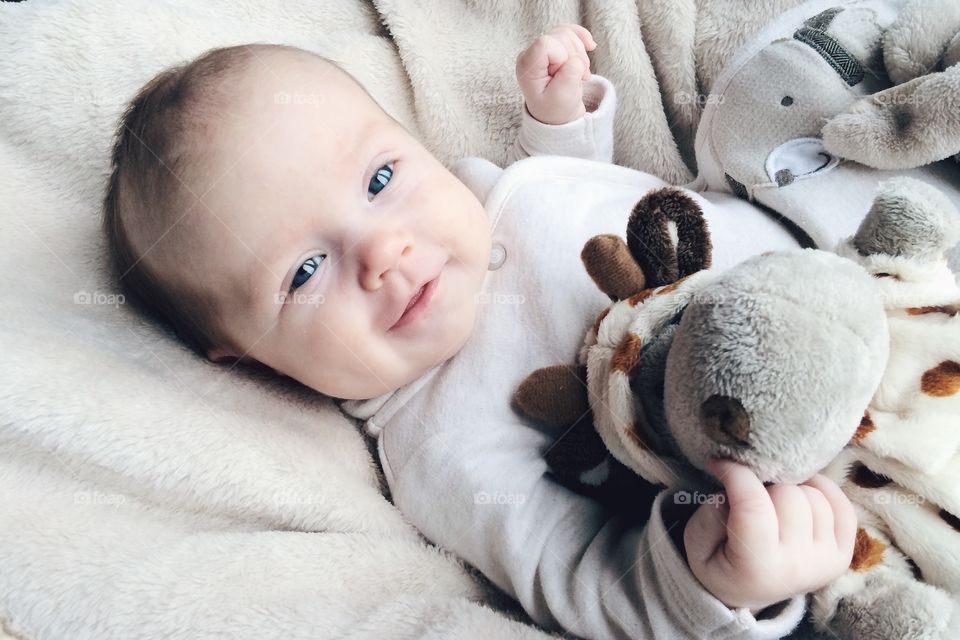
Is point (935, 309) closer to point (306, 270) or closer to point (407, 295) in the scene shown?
point (407, 295)

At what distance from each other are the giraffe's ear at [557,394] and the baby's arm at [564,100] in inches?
18.2

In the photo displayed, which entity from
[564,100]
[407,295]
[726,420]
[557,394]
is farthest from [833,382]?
[564,100]

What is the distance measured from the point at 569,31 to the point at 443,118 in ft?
0.87

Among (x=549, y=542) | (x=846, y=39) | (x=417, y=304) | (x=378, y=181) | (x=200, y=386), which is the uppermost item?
(x=846, y=39)

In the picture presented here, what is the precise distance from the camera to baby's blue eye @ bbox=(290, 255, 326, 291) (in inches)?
34.0

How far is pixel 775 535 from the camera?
63 cm

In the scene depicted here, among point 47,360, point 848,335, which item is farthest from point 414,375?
point 848,335

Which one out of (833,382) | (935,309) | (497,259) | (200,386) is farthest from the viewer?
(497,259)

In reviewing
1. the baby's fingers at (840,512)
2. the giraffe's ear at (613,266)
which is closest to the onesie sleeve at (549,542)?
the baby's fingers at (840,512)

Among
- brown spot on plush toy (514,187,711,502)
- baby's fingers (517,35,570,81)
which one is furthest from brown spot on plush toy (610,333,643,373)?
baby's fingers (517,35,570,81)

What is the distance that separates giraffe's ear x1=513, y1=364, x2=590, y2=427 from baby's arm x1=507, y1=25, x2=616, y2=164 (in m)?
0.46

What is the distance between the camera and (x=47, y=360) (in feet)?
2.77

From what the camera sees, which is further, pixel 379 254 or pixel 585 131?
pixel 585 131

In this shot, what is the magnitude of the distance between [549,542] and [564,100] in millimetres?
678
